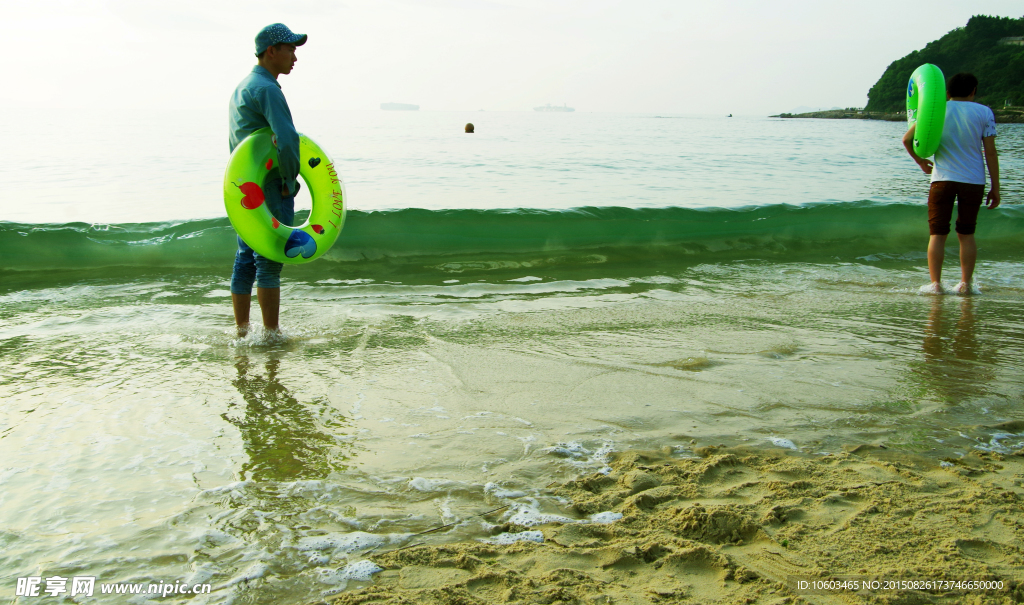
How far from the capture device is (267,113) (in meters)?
3.50

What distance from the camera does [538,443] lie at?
251 cm

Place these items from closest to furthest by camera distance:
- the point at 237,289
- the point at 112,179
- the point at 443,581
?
1. the point at 443,581
2. the point at 237,289
3. the point at 112,179

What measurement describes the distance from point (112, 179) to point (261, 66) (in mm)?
11039

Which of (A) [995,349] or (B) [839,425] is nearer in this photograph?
(B) [839,425]

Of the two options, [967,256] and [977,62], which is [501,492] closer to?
[967,256]

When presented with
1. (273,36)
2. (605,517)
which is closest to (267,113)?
(273,36)

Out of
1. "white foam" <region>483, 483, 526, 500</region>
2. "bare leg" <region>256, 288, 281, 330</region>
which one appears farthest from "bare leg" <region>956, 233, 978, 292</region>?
"bare leg" <region>256, 288, 281, 330</region>

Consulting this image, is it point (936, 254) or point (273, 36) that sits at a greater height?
point (273, 36)

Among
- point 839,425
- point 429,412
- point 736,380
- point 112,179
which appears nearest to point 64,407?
point 429,412

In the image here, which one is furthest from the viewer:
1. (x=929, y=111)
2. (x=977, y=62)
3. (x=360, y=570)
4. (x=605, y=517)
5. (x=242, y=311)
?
(x=977, y=62)

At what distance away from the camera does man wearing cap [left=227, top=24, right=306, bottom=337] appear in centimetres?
351

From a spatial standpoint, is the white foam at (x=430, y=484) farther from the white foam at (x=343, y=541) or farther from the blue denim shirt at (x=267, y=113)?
the blue denim shirt at (x=267, y=113)

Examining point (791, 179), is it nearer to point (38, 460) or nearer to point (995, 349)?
point (995, 349)

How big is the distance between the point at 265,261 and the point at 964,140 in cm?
535
